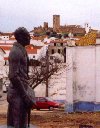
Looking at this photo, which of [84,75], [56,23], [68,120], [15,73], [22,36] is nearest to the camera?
[15,73]

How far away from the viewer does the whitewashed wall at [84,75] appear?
122 feet

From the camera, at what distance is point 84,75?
3744 cm

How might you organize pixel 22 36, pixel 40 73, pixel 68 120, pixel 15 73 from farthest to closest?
pixel 40 73, pixel 68 120, pixel 22 36, pixel 15 73

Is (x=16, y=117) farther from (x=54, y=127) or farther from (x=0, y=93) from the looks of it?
(x=0, y=93)

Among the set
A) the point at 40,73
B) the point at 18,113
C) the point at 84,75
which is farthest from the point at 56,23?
the point at 18,113

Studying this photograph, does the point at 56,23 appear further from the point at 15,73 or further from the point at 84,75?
the point at 15,73

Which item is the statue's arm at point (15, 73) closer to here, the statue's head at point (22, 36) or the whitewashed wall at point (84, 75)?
the statue's head at point (22, 36)

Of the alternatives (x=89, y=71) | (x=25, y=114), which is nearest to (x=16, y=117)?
(x=25, y=114)

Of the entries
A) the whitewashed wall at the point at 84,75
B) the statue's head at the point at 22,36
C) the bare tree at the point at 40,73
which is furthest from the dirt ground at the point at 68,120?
the statue's head at the point at 22,36

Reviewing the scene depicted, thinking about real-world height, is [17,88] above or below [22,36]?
below

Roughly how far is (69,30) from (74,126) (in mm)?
133045

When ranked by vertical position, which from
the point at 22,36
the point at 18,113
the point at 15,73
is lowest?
the point at 18,113

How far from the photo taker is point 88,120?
31.3 metres

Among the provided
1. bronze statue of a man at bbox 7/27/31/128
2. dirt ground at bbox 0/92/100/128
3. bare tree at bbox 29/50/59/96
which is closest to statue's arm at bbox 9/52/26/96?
bronze statue of a man at bbox 7/27/31/128
